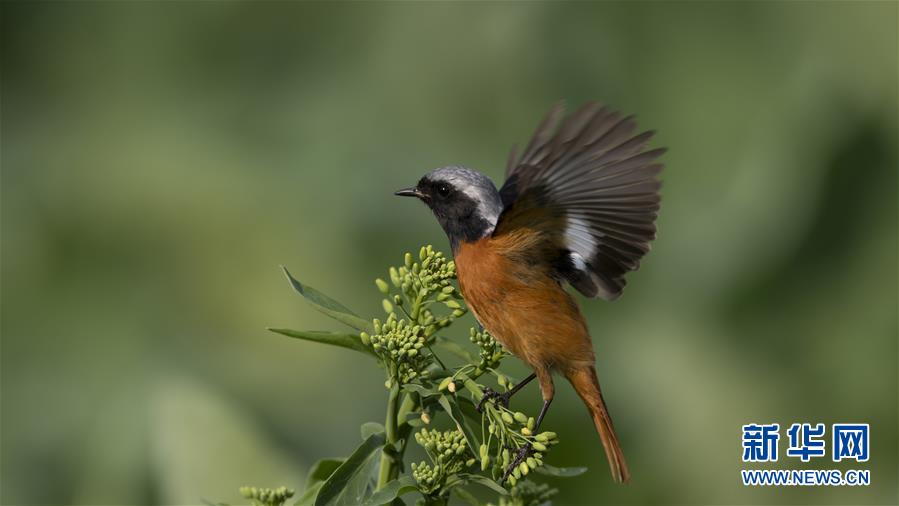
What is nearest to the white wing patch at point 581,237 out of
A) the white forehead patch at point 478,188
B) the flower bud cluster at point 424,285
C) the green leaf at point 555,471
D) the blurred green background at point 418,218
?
the white forehead patch at point 478,188

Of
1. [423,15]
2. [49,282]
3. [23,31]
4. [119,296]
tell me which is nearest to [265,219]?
[119,296]

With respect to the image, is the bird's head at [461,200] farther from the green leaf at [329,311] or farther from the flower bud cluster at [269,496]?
the flower bud cluster at [269,496]

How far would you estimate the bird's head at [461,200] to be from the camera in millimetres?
2062

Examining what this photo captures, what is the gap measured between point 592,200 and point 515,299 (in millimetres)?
248

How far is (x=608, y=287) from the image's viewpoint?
2055 millimetres

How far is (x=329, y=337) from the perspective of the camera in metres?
1.53

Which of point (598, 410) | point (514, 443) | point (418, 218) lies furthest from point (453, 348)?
point (418, 218)

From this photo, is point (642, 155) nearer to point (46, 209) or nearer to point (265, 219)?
point (265, 219)

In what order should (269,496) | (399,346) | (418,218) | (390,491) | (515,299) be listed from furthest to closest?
(418,218)
(515,299)
(269,496)
(399,346)
(390,491)

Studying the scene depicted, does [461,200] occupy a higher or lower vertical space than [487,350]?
higher

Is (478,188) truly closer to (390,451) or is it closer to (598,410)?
(598,410)

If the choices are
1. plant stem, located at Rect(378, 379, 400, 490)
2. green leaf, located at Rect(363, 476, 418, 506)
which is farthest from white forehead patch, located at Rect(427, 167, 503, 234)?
green leaf, located at Rect(363, 476, 418, 506)

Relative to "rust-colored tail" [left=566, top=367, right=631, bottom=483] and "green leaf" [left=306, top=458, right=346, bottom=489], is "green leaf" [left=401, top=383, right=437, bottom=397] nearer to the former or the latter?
"green leaf" [left=306, top=458, right=346, bottom=489]

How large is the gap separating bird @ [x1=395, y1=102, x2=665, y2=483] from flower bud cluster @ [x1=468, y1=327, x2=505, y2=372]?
0.11 metres
